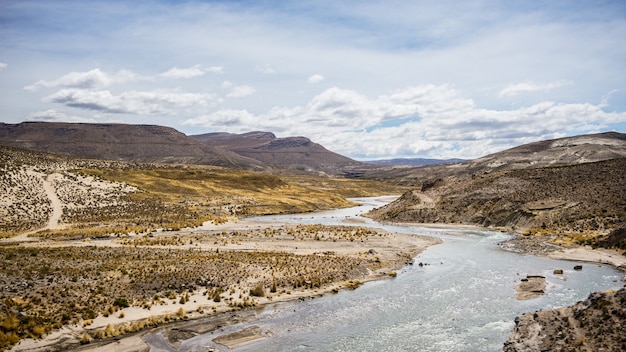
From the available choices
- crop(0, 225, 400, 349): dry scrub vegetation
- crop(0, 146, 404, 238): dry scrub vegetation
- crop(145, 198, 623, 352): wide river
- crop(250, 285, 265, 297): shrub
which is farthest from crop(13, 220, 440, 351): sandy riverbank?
crop(0, 146, 404, 238): dry scrub vegetation

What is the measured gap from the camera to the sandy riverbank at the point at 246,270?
76.6 feet

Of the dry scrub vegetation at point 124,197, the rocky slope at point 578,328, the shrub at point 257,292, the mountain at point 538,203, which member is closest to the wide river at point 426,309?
the rocky slope at point 578,328

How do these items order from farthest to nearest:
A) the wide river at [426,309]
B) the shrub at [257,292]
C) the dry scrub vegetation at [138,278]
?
the shrub at [257,292], the dry scrub vegetation at [138,278], the wide river at [426,309]

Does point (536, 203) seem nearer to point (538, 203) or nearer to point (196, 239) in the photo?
point (538, 203)

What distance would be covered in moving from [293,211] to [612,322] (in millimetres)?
92396

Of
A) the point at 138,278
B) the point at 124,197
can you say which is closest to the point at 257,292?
the point at 138,278

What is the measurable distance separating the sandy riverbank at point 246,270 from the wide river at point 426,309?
1512mm

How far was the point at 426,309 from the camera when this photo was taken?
29.5 meters

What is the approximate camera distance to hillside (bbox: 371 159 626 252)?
60.2 m

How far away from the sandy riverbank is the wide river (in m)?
1.51

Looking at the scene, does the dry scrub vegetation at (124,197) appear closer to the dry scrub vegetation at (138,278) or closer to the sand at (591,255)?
the dry scrub vegetation at (138,278)

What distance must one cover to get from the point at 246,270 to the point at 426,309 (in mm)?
15737

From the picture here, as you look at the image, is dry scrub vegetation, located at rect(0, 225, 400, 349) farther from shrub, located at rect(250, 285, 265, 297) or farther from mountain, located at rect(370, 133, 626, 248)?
mountain, located at rect(370, 133, 626, 248)

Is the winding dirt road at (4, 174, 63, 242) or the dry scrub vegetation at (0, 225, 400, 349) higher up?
the winding dirt road at (4, 174, 63, 242)
